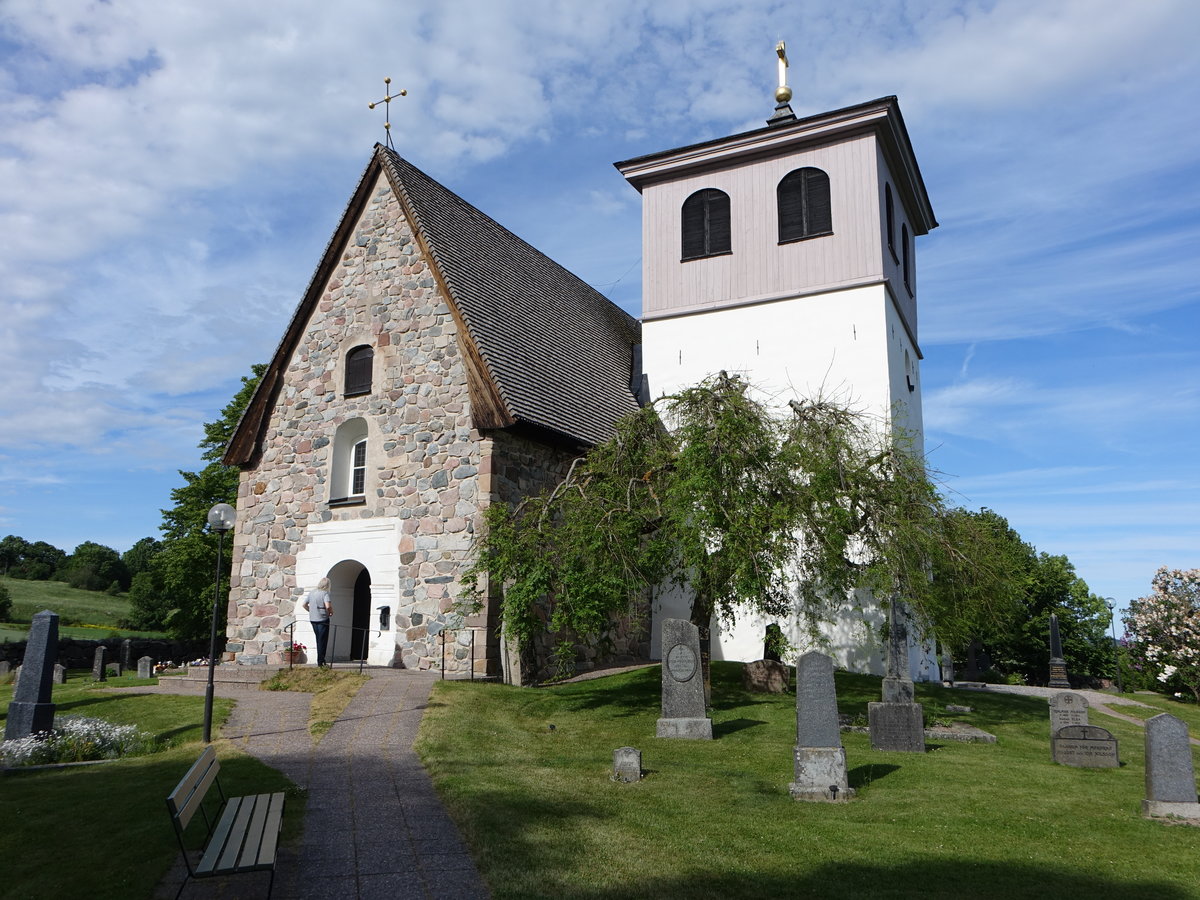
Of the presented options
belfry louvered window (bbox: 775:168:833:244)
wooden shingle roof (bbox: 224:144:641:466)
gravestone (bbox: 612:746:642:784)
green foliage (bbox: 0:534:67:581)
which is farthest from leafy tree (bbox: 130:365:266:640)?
green foliage (bbox: 0:534:67:581)

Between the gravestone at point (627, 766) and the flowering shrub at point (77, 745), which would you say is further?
the flowering shrub at point (77, 745)

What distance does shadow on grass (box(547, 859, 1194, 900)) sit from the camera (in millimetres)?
6039

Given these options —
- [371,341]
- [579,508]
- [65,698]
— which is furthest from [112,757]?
[371,341]

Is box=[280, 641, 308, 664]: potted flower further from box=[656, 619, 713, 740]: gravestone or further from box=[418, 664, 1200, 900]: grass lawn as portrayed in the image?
box=[656, 619, 713, 740]: gravestone

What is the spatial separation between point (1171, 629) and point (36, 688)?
26245 mm

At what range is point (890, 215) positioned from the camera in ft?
70.0

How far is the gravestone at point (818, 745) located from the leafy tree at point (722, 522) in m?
2.57

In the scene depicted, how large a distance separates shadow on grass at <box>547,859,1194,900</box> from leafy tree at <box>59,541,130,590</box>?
64390mm

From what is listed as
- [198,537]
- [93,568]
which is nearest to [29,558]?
[93,568]

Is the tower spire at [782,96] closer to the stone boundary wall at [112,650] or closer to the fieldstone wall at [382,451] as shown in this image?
the fieldstone wall at [382,451]

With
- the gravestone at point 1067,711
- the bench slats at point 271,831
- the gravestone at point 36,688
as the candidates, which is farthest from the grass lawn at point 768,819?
the gravestone at point 36,688

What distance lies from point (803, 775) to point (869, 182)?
15017 mm

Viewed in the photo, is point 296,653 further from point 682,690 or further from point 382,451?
point 682,690

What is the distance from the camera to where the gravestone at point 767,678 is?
1569 centimetres
